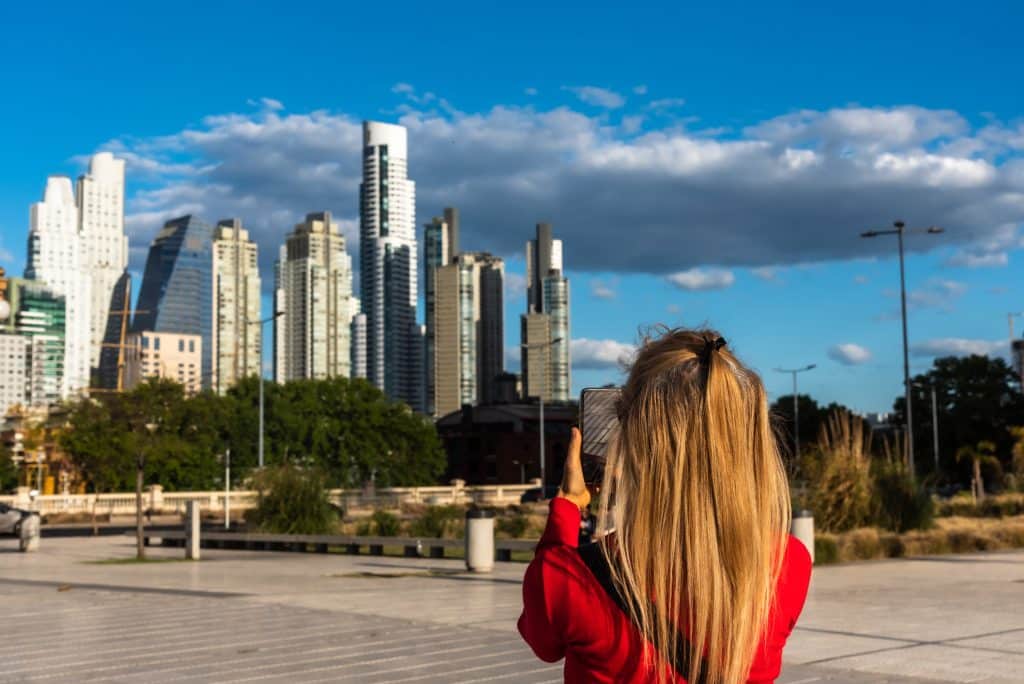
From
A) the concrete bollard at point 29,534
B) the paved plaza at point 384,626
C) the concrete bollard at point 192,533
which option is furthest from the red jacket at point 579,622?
the concrete bollard at point 29,534

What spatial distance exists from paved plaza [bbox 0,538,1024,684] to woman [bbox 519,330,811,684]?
6.41 meters

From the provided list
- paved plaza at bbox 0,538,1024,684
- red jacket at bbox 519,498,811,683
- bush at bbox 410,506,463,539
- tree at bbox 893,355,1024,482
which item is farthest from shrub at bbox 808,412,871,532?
tree at bbox 893,355,1024,482

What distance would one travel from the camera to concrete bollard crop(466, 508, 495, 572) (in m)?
19.6

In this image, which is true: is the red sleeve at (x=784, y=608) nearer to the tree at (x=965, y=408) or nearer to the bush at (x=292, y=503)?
the bush at (x=292, y=503)

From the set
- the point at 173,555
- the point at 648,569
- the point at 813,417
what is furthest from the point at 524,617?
the point at 813,417

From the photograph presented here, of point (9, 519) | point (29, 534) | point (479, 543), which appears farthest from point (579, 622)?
point (9, 519)

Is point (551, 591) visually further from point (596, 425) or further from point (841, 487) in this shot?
point (841, 487)

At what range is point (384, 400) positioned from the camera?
77.8 meters

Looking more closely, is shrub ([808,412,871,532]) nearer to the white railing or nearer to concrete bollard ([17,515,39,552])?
concrete bollard ([17,515,39,552])

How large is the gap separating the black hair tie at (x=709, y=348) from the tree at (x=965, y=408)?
76800mm

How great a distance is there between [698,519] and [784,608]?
0.36m

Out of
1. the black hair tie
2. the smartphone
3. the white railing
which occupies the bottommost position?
the white railing

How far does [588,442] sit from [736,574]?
1.48 feet

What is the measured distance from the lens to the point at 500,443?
105 metres
